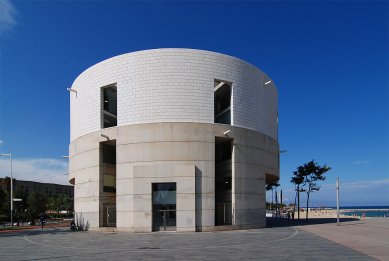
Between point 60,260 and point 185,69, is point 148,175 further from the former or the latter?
point 60,260

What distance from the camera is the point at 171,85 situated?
33188 millimetres

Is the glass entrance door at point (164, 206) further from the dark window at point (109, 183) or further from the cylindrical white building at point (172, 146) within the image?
the dark window at point (109, 183)

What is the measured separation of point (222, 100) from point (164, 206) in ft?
52.0

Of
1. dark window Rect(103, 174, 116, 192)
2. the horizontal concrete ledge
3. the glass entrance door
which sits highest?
dark window Rect(103, 174, 116, 192)

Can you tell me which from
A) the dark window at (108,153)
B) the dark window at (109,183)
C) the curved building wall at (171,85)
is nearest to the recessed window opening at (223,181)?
the curved building wall at (171,85)

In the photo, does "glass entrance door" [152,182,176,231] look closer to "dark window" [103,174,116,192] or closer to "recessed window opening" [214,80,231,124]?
"dark window" [103,174,116,192]

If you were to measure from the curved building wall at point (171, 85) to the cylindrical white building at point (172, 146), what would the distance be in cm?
9

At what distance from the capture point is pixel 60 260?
1616 centimetres

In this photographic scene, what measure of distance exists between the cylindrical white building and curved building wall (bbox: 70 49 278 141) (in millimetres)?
94

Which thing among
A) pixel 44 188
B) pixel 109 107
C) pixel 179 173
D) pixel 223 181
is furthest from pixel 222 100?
pixel 44 188

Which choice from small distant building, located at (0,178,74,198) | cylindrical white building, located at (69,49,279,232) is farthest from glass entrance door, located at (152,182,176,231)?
small distant building, located at (0,178,74,198)

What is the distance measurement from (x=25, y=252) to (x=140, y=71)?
762 inches

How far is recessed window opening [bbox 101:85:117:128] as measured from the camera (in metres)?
37.4

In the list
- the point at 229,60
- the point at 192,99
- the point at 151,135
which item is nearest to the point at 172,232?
the point at 151,135
